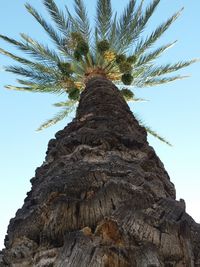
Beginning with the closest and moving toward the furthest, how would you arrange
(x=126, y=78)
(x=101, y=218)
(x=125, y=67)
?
(x=101, y=218) → (x=125, y=67) → (x=126, y=78)

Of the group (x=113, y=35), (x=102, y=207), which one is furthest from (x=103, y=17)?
(x=102, y=207)

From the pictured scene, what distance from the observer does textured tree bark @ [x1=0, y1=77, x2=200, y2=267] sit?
272 cm

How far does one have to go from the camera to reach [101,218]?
312 centimetres

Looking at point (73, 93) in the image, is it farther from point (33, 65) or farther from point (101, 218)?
point (101, 218)

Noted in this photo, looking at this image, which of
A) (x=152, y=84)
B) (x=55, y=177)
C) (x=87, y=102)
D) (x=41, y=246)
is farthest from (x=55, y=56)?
(x=41, y=246)

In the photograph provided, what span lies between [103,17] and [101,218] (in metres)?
11.0

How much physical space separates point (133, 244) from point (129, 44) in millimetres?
10700

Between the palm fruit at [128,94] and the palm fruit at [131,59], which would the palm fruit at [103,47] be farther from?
the palm fruit at [128,94]

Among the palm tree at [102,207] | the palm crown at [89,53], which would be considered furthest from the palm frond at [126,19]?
the palm tree at [102,207]

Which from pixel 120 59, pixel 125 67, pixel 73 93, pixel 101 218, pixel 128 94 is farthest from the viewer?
pixel 128 94

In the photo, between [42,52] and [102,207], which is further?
[42,52]

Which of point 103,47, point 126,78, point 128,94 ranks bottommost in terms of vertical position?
point 126,78

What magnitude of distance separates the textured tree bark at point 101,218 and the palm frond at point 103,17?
945 centimetres

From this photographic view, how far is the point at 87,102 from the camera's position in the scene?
6.61 metres
